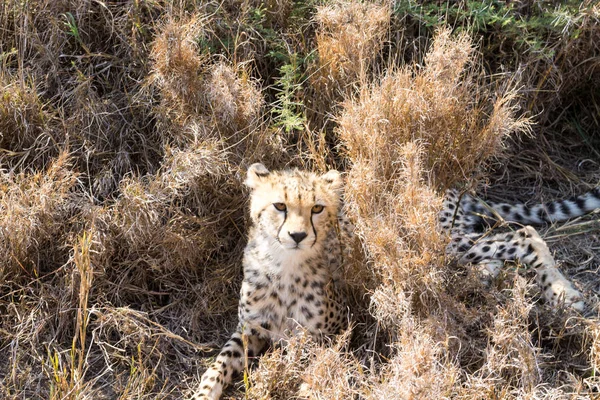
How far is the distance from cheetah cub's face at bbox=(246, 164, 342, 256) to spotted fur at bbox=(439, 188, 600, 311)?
1.51 ft

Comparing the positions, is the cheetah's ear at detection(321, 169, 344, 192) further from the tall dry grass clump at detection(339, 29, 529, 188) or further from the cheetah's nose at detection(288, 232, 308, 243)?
the cheetah's nose at detection(288, 232, 308, 243)

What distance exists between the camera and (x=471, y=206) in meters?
3.97

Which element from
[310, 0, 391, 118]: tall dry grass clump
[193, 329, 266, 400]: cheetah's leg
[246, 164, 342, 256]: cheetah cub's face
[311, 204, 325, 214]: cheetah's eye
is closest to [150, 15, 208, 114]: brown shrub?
[310, 0, 391, 118]: tall dry grass clump

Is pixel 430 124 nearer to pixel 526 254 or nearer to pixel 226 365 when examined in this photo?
pixel 526 254

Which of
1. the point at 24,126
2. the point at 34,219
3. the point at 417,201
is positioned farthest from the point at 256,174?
the point at 24,126

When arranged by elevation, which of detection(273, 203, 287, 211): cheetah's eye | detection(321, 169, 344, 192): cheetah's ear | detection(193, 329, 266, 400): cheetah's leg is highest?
detection(273, 203, 287, 211): cheetah's eye

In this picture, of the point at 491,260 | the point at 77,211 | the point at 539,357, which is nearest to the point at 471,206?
the point at 491,260

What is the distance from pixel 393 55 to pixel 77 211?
1567 millimetres

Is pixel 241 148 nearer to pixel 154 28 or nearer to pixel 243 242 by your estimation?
pixel 243 242

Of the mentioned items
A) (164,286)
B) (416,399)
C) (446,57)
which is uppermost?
(446,57)

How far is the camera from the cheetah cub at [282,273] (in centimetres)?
308

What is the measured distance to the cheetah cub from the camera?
10.1 ft

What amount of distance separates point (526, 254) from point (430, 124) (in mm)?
726

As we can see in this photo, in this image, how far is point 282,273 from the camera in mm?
3188
